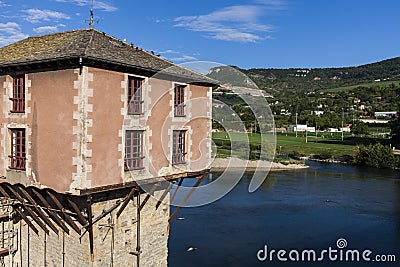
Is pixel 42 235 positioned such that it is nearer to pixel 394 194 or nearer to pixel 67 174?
pixel 67 174

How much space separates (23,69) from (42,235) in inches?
212

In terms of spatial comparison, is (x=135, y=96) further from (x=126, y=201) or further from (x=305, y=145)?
(x=305, y=145)

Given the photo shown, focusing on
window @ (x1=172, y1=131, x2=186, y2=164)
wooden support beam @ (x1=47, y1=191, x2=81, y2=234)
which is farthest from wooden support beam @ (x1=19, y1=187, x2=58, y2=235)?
window @ (x1=172, y1=131, x2=186, y2=164)

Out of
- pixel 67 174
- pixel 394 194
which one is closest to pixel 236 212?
pixel 394 194

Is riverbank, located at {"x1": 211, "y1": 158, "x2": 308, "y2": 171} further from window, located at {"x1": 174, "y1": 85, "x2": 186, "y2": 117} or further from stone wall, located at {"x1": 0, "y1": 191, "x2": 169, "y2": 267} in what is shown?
window, located at {"x1": 174, "y1": 85, "x2": 186, "y2": 117}

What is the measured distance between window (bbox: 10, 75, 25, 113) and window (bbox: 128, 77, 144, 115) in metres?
3.12

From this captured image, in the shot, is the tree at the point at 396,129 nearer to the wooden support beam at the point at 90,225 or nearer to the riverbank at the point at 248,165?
the riverbank at the point at 248,165

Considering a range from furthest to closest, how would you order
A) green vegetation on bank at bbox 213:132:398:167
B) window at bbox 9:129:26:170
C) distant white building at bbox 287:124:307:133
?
distant white building at bbox 287:124:307:133, green vegetation on bank at bbox 213:132:398:167, window at bbox 9:129:26:170

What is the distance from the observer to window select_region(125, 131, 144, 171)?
13.0 meters

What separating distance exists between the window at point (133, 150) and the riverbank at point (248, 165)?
45552 mm

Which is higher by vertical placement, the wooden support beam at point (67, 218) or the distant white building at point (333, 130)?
the distant white building at point (333, 130)

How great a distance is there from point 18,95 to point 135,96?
11.3 ft

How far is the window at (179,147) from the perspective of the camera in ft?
49.3

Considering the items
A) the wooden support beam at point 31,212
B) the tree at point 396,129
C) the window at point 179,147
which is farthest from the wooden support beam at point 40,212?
the tree at point 396,129
